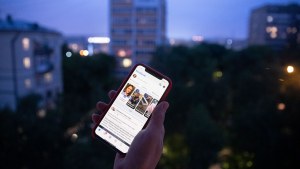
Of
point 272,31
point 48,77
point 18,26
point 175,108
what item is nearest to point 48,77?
point 48,77

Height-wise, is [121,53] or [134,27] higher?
[134,27]

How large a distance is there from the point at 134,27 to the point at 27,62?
14478 millimetres

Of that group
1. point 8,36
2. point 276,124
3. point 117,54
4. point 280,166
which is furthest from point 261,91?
point 117,54

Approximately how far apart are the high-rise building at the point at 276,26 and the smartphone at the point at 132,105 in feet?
24.4

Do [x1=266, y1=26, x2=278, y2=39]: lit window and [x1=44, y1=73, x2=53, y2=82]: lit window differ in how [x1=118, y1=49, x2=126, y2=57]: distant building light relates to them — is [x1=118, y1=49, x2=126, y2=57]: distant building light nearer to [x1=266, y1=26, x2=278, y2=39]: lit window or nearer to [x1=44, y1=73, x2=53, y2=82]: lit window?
[x1=266, y1=26, x2=278, y2=39]: lit window

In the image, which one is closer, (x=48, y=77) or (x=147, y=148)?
(x=147, y=148)

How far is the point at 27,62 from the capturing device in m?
10.5

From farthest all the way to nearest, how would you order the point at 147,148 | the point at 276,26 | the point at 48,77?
1. the point at 276,26
2. the point at 48,77
3. the point at 147,148

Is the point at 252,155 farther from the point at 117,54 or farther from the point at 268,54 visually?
the point at 117,54

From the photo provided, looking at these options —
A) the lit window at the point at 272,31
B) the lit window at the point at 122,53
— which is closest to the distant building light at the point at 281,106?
the lit window at the point at 272,31

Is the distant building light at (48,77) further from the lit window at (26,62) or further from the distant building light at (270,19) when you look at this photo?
the distant building light at (270,19)

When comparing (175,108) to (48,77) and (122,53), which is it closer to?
(48,77)

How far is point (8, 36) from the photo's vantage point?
32.0ft

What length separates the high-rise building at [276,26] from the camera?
8.14 metres
